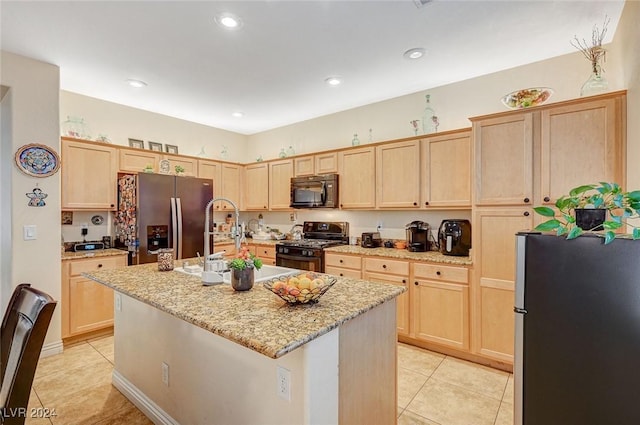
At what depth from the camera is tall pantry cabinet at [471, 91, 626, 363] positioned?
2.23 meters

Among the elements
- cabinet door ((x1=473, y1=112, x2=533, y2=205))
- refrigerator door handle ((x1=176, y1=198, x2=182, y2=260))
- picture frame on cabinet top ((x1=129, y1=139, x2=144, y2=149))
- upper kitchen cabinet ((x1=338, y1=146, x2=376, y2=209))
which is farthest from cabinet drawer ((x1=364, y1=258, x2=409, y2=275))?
picture frame on cabinet top ((x1=129, y1=139, x2=144, y2=149))

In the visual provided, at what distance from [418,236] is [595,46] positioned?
219 cm

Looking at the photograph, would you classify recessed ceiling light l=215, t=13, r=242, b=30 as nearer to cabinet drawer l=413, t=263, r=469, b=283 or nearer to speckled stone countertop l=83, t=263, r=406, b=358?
speckled stone countertop l=83, t=263, r=406, b=358

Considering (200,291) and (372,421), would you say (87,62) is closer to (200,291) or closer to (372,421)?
(200,291)

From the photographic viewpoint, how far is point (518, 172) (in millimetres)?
2555

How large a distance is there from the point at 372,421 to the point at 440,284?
1.68 meters

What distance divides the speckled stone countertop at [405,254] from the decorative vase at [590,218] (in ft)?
4.78

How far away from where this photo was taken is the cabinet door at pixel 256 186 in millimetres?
4996

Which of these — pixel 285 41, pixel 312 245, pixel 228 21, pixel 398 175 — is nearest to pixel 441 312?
pixel 398 175

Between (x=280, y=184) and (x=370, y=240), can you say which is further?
(x=280, y=184)

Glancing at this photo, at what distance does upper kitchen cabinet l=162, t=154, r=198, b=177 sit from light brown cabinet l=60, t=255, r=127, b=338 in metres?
1.46

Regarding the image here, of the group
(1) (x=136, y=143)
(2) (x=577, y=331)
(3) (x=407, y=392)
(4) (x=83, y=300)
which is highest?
(1) (x=136, y=143)

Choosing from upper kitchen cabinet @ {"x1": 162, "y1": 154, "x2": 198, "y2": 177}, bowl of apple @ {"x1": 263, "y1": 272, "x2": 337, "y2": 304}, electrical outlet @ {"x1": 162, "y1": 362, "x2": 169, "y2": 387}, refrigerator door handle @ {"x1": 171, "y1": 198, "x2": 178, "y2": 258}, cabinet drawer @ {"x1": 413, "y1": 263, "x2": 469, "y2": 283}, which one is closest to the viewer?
bowl of apple @ {"x1": 263, "y1": 272, "x2": 337, "y2": 304}

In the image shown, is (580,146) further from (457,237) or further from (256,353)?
(256,353)
